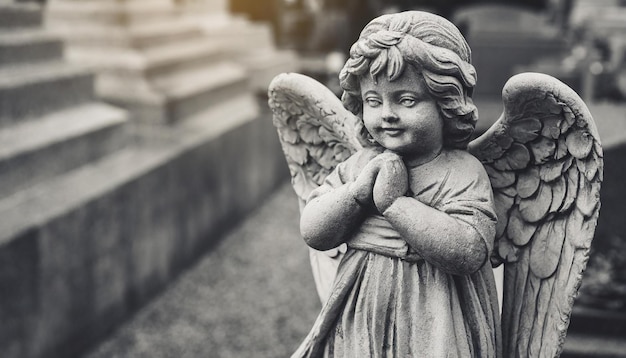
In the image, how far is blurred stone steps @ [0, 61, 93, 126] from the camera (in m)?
5.01

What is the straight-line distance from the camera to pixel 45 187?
504 cm

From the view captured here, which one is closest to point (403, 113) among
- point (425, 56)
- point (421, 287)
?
point (425, 56)

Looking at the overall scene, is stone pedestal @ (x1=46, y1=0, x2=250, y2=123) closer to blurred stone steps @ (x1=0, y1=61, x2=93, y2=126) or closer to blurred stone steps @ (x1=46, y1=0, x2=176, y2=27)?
blurred stone steps @ (x1=46, y1=0, x2=176, y2=27)

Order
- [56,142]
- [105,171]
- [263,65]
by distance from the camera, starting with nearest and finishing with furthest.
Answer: [56,142] → [105,171] → [263,65]

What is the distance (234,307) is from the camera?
5.82 metres

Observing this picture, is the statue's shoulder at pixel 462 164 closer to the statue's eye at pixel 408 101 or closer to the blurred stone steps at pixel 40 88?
the statue's eye at pixel 408 101

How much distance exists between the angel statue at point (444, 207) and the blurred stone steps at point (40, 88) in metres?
3.43

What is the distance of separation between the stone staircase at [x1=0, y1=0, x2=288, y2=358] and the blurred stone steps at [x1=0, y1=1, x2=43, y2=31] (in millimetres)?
11

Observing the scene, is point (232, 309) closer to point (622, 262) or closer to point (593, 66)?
point (622, 262)

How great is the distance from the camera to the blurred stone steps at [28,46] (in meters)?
5.26

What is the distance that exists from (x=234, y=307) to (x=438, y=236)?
410 centimetres

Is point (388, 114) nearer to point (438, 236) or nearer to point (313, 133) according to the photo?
point (438, 236)

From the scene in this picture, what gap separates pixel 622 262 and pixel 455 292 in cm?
294

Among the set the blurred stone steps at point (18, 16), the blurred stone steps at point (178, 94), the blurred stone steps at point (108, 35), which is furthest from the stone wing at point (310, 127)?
the blurred stone steps at point (108, 35)
